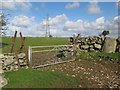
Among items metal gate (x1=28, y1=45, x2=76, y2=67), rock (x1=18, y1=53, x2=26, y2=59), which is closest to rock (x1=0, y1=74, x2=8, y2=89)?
rock (x1=18, y1=53, x2=26, y2=59)

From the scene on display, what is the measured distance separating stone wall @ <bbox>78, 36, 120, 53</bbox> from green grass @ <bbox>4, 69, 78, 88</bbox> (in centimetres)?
1158

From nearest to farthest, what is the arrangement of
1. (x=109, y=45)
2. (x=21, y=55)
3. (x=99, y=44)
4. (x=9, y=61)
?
(x=9, y=61) < (x=21, y=55) < (x=109, y=45) < (x=99, y=44)

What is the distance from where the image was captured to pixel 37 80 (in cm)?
1312

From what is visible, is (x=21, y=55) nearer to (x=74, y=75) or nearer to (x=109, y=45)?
(x=74, y=75)

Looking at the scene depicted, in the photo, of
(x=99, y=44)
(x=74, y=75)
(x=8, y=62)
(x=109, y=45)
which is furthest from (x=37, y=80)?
Result: (x=99, y=44)

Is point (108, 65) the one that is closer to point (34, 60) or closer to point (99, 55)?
point (99, 55)

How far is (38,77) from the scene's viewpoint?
13.5 m

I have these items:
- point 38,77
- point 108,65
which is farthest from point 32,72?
point 108,65

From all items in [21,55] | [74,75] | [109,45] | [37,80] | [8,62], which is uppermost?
[21,55]

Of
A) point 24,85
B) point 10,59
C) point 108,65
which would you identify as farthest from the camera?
point 108,65

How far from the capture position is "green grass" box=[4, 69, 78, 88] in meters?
12.4

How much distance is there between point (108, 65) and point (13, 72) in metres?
8.30

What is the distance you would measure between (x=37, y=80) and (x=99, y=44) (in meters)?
14.5

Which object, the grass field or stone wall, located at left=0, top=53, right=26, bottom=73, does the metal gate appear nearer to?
the grass field
